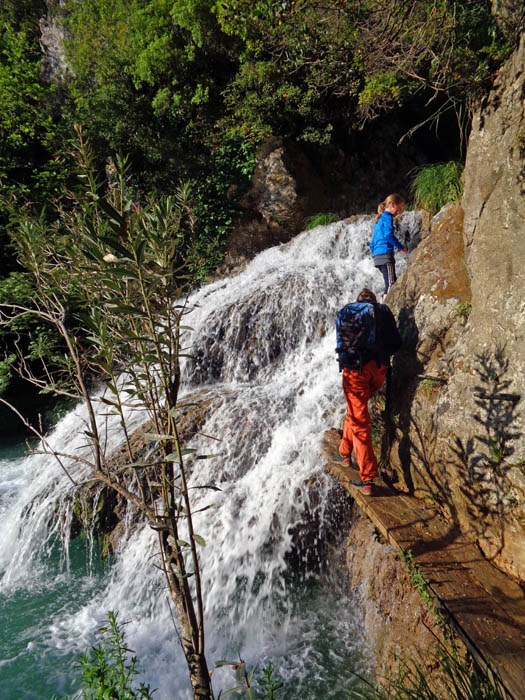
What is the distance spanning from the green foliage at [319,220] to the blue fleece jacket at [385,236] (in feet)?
15.6

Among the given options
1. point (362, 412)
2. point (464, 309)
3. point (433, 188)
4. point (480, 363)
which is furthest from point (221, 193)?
point (480, 363)

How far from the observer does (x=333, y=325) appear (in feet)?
22.4

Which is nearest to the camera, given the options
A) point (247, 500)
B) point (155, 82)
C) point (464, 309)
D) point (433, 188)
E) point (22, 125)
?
point (464, 309)

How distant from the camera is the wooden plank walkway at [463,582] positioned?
2.17 m

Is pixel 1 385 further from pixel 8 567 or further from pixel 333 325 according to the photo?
pixel 333 325

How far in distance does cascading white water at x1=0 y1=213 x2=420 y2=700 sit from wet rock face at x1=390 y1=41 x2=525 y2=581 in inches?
51.5

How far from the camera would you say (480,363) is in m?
3.29

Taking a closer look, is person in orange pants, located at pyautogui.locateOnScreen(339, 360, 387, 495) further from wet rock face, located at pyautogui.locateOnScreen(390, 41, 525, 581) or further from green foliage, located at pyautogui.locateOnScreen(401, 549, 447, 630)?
green foliage, located at pyautogui.locateOnScreen(401, 549, 447, 630)

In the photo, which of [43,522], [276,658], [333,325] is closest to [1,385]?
[43,522]

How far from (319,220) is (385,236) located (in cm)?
525

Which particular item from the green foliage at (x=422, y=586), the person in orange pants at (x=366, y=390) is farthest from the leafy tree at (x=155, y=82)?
the green foliage at (x=422, y=586)

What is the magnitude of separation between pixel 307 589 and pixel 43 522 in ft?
11.8

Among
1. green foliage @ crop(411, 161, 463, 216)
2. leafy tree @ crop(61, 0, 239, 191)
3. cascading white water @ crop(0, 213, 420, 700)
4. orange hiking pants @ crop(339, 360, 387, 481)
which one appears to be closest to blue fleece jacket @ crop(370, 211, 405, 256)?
cascading white water @ crop(0, 213, 420, 700)

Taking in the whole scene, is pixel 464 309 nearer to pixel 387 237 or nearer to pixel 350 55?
pixel 387 237
